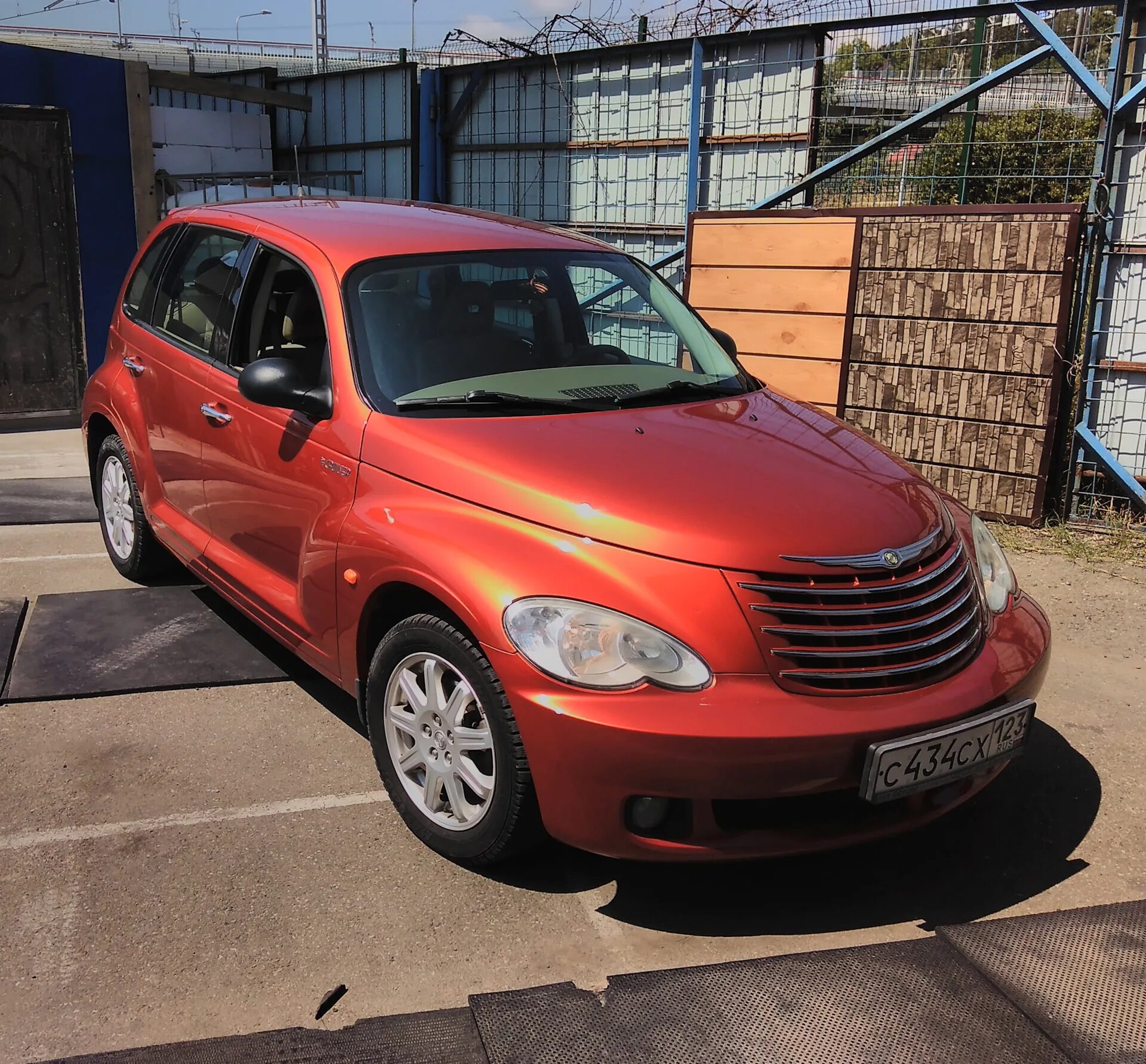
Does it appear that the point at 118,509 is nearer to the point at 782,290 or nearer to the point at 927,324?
the point at 782,290

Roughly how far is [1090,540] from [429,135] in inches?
291

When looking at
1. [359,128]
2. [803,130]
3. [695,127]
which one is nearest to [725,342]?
[803,130]

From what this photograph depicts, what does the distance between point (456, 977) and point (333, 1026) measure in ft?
1.09

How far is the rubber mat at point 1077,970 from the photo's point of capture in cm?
253

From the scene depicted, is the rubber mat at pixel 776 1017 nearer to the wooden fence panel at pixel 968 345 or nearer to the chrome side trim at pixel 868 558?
the chrome side trim at pixel 868 558

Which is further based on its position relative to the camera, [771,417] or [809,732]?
[771,417]

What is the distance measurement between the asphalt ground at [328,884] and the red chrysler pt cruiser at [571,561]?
0.26 m

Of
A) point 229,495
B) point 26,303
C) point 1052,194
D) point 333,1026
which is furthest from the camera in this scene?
point 26,303

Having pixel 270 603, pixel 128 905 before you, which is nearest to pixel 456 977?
pixel 128 905

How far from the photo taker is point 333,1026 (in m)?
2.53

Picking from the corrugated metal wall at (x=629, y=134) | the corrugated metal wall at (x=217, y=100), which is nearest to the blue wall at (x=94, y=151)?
the corrugated metal wall at (x=629, y=134)

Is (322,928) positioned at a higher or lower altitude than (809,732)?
lower

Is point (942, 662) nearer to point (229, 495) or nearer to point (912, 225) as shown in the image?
point (229, 495)

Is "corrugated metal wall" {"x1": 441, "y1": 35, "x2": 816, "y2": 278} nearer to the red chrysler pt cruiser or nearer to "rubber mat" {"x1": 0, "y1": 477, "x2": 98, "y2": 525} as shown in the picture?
the red chrysler pt cruiser
